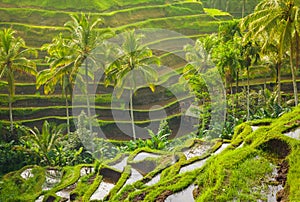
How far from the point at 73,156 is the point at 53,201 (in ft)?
20.1

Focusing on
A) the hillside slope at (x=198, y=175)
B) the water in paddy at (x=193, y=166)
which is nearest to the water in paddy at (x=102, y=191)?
the hillside slope at (x=198, y=175)

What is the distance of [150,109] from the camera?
25.4 meters

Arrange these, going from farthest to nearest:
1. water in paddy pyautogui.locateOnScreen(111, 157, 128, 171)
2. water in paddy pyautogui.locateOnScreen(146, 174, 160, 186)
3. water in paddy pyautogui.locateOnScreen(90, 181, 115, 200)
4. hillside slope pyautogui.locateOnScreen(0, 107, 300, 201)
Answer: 1. water in paddy pyautogui.locateOnScreen(111, 157, 128, 171)
2. water in paddy pyautogui.locateOnScreen(90, 181, 115, 200)
3. water in paddy pyautogui.locateOnScreen(146, 174, 160, 186)
4. hillside slope pyautogui.locateOnScreen(0, 107, 300, 201)

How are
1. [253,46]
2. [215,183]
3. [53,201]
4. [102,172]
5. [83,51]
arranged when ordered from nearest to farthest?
[215,183]
[53,201]
[102,172]
[83,51]
[253,46]

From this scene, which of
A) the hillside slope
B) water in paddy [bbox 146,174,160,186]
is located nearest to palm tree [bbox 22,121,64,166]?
the hillside slope

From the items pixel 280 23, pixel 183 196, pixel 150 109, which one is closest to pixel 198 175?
pixel 183 196

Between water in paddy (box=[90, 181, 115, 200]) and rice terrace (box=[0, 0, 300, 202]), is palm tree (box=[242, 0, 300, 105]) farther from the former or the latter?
water in paddy (box=[90, 181, 115, 200])

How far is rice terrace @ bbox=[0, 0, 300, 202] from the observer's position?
911 centimetres

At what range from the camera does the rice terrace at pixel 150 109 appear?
9109 millimetres

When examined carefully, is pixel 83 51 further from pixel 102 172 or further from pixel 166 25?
pixel 166 25

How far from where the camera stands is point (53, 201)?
12.2 m

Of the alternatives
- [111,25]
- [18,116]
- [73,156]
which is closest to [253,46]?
[73,156]

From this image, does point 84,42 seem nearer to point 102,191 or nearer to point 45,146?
point 45,146

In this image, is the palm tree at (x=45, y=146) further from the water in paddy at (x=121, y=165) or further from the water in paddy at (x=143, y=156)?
the water in paddy at (x=143, y=156)
